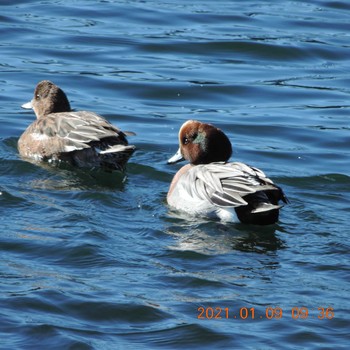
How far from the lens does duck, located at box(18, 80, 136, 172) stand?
10625mm

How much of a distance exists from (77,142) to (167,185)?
3.10 feet

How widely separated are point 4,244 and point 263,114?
5923mm

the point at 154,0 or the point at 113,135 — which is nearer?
the point at 113,135

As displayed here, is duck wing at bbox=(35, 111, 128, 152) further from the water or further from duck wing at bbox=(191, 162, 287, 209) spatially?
duck wing at bbox=(191, 162, 287, 209)

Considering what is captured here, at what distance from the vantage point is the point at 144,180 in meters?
10.7

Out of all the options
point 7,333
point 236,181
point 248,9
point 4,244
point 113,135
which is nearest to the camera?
point 7,333

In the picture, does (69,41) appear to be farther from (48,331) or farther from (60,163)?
(48,331)

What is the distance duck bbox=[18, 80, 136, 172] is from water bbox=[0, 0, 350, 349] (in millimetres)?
168

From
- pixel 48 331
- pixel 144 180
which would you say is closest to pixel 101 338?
pixel 48 331

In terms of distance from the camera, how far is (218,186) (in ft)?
30.8

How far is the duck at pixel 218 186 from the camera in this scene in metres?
9.20

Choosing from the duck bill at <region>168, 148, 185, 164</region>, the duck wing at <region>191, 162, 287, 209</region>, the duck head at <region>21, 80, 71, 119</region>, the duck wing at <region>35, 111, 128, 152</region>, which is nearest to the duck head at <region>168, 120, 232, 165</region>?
the duck bill at <region>168, 148, 185, 164</region>

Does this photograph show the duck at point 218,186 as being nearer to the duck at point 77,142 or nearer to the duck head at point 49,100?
the duck at point 77,142

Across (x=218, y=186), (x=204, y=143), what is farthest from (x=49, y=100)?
(x=218, y=186)
